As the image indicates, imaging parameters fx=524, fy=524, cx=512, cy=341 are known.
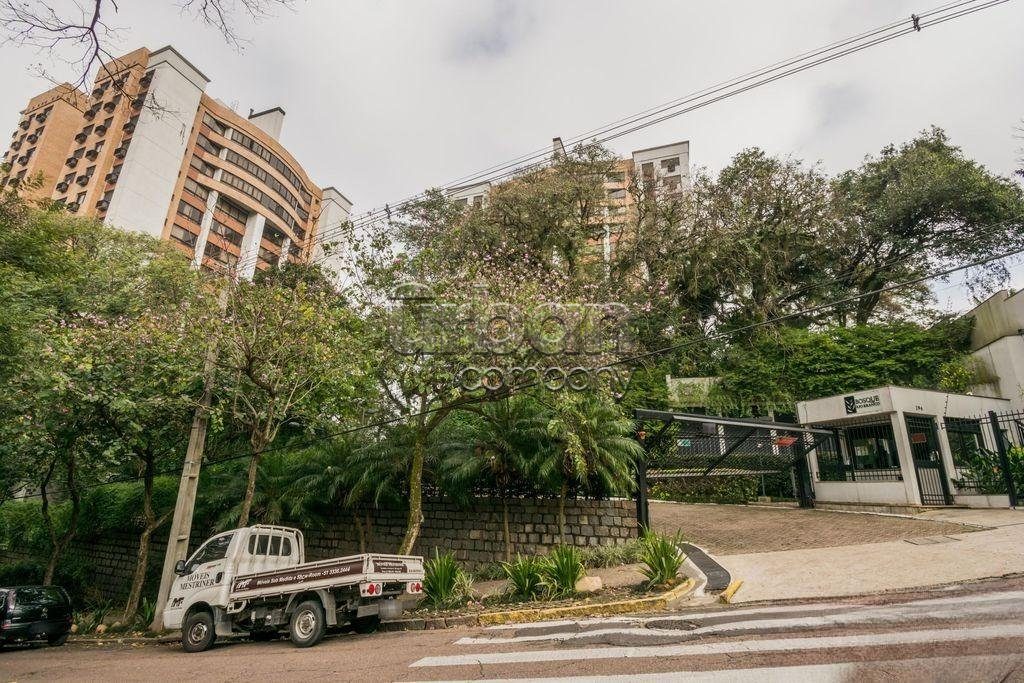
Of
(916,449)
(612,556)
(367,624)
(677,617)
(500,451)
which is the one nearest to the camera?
(677,617)

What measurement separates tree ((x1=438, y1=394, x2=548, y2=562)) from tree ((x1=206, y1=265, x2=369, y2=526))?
3186mm

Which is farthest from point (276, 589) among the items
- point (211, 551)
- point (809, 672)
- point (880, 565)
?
point (880, 565)

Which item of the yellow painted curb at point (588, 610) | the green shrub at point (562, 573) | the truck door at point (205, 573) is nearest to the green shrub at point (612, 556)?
the green shrub at point (562, 573)

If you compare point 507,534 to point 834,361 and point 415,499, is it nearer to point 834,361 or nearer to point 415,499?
point 415,499

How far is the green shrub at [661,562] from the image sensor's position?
9398 millimetres

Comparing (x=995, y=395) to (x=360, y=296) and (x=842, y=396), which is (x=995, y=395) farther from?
(x=360, y=296)

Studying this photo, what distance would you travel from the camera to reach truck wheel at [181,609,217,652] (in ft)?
32.4

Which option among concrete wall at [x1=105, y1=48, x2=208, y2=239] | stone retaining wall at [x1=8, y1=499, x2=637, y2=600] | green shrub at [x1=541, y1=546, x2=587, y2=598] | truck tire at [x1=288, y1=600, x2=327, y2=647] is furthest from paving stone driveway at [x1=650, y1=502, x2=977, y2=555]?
concrete wall at [x1=105, y1=48, x2=208, y2=239]

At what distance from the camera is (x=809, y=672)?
463cm

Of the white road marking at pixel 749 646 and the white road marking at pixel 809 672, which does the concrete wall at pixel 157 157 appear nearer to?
the white road marking at pixel 749 646

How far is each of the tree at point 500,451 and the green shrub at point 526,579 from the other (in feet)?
7.43

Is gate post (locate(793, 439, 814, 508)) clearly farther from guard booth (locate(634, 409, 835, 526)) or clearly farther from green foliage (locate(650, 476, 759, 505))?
green foliage (locate(650, 476, 759, 505))

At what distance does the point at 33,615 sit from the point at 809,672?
16.6 metres

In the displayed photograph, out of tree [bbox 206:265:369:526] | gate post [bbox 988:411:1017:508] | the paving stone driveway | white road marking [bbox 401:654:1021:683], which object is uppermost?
tree [bbox 206:265:369:526]
